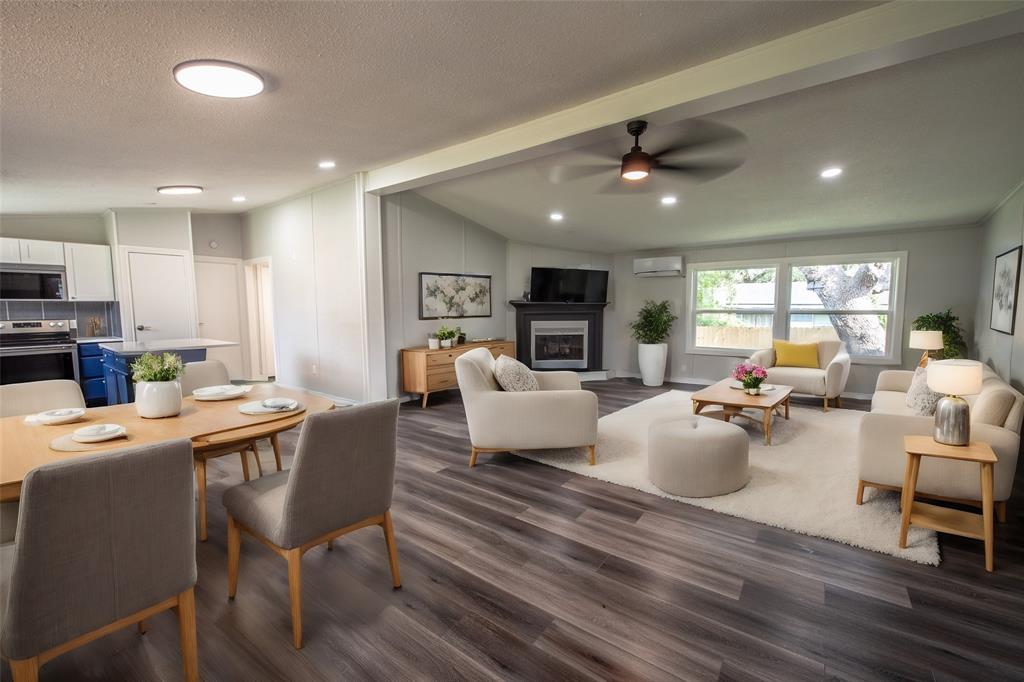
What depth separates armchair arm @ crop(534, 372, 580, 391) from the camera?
4.24m

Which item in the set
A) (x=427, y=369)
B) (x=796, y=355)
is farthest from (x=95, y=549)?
(x=796, y=355)

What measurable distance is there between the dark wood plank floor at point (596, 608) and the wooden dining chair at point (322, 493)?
0.19 metres

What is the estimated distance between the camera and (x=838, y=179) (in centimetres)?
399

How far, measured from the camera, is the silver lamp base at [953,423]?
7.65 feet

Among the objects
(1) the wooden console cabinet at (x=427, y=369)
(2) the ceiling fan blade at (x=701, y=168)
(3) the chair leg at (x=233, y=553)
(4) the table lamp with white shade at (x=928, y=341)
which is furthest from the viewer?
(1) the wooden console cabinet at (x=427, y=369)

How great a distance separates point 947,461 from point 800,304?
4.76 m

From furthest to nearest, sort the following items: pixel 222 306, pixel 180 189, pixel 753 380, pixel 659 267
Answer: pixel 659 267 → pixel 222 306 → pixel 180 189 → pixel 753 380

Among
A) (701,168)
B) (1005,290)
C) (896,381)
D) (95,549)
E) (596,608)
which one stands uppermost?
(701,168)

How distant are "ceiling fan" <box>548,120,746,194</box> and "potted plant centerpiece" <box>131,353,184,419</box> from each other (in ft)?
9.21

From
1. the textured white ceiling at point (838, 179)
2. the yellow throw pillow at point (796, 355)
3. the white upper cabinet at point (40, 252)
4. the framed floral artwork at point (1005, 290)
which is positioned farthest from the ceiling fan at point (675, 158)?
the white upper cabinet at point (40, 252)

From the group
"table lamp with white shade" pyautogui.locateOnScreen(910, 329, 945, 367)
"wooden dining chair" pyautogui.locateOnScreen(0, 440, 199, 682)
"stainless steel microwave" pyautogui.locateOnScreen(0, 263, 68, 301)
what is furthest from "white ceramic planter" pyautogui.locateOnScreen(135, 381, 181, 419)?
"table lamp with white shade" pyautogui.locateOnScreen(910, 329, 945, 367)

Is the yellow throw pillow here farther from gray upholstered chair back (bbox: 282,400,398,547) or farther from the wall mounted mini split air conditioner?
gray upholstered chair back (bbox: 282,400,398,547)

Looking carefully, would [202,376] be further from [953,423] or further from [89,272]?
[953,423]

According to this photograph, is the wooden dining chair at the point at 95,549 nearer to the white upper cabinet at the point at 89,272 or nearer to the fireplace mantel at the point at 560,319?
the white upper cabinet at the point at 89,272
